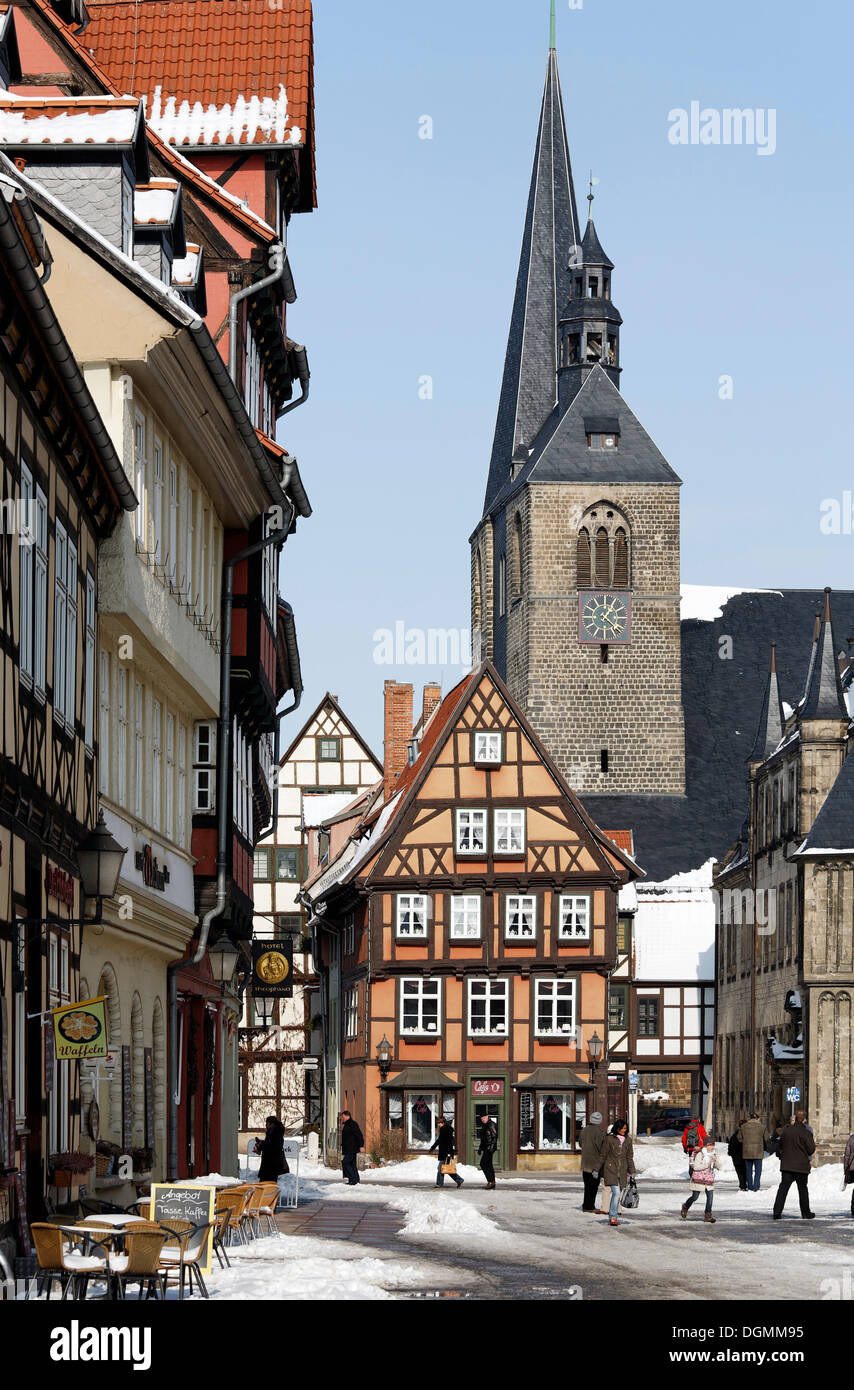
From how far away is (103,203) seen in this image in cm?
2120

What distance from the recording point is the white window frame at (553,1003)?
2131 inches

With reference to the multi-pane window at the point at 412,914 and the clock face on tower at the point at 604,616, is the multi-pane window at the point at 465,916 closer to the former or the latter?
the multi-pane window at the point at 412,914

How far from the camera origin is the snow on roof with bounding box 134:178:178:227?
22734 millimetres

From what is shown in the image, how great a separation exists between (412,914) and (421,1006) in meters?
2.09

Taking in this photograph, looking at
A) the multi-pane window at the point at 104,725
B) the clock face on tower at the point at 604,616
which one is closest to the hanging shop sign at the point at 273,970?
the multi-pane window at the point at 104,725

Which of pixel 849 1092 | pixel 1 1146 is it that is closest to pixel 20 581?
pixel 1 1146

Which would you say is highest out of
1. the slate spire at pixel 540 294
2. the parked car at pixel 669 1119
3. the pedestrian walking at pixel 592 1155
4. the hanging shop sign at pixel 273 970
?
the slate spire at pixel 540 294

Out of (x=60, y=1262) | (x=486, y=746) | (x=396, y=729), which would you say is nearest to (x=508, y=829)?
(x=486, y=746)

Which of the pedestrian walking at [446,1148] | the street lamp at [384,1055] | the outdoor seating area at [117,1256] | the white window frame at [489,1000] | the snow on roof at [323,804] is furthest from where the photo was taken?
the snow on roof at [323,804]

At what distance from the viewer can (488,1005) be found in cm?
5481

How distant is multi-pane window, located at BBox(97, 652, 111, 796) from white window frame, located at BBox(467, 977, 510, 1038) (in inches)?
1339

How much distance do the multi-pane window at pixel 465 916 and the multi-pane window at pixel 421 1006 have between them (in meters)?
1.24

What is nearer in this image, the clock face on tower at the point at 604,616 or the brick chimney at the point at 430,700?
the brick chimney at the point at 430,700
